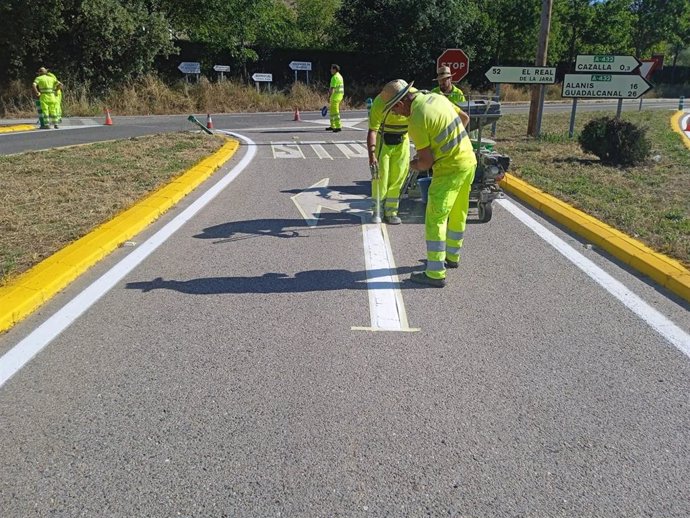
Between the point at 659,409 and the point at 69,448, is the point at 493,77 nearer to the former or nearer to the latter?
the point at 659,409

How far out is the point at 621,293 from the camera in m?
4.96

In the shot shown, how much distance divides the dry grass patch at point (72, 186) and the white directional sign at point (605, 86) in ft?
26.2

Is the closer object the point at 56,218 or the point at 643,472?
the point at 643,472

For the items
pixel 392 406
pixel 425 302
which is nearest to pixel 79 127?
pixel 425 302

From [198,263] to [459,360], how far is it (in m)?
2.85

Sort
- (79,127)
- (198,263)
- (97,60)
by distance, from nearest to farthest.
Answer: (198,263)
(79,127)
(97,60)

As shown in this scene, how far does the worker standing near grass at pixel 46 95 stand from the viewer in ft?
56.7

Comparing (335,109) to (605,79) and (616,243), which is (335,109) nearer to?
(605,79)

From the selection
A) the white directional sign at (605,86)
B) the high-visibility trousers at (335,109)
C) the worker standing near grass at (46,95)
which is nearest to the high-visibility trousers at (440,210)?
the white directional sign at (605,86)

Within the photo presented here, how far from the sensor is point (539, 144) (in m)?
13.9

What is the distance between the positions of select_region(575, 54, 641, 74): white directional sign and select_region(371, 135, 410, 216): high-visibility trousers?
7981 mm

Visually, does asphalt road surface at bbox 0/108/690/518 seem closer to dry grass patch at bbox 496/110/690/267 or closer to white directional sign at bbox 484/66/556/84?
dry grass patch at bbox 496/110/690/267

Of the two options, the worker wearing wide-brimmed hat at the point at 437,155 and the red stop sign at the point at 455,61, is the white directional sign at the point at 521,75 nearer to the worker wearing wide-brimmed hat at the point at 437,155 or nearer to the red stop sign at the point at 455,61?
the red stop sign at the point at 455,61

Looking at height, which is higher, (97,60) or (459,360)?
(97,60)
